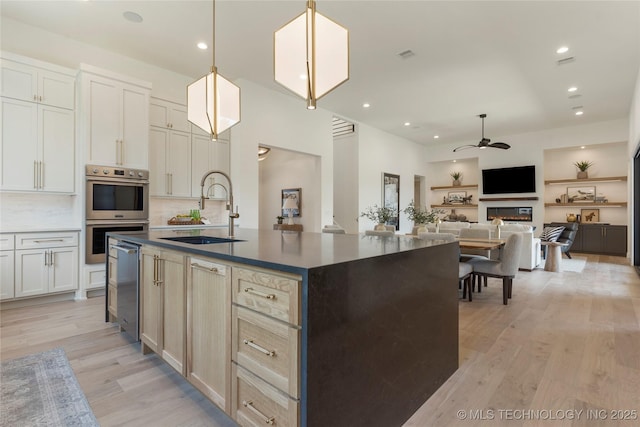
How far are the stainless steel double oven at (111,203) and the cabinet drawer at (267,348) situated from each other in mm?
3244

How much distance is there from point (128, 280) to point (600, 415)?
3080mm

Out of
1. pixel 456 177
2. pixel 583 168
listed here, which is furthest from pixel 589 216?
pixel 456 177

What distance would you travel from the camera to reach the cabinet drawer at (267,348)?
1.11m

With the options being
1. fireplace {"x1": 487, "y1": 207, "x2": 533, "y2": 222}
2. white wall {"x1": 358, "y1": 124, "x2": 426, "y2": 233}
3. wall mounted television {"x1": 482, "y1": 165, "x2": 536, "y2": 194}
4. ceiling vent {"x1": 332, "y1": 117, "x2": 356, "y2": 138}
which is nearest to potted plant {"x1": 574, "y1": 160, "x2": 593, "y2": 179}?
wall mounted television {"x1": 482, "y1": 165, "x2": 536, "y2": 194}

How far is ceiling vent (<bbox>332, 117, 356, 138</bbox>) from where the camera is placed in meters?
7.87

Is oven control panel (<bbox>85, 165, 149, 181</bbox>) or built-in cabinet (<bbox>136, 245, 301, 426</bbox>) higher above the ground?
oven control panel (<bbox>85, 165, 149, 181</bbox>)

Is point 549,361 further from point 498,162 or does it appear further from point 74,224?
point 498,162

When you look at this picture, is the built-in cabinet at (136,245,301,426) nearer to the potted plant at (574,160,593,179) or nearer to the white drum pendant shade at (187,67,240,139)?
the white drum pendant shade at (187,67,240,139)

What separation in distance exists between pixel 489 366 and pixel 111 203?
14.2 feet

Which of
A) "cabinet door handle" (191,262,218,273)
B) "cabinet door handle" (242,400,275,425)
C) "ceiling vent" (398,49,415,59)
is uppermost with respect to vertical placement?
"ceiling vent" (398,49,415,59)

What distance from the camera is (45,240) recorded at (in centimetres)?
348

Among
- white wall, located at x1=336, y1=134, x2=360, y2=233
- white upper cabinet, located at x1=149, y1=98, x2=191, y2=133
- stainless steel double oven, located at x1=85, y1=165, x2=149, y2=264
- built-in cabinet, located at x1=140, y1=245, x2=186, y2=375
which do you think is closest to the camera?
built-in cabinet, located at x1=140, y1=245, x2=186, y2=375

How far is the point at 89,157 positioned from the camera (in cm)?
373

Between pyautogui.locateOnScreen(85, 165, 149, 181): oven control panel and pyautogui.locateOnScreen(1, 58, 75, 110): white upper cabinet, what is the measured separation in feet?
2.56
